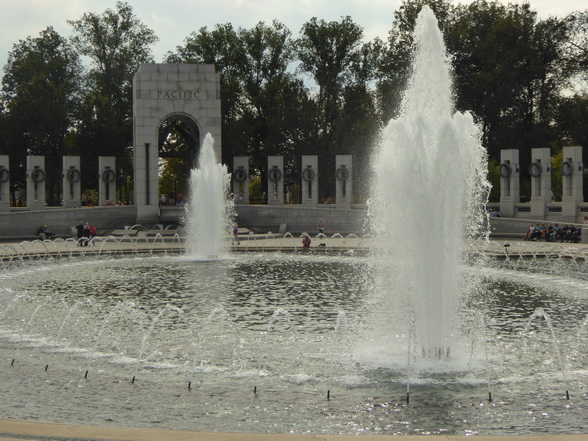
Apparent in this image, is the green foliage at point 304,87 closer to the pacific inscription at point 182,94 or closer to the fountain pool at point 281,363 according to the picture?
the pacific inscription at point 182,94

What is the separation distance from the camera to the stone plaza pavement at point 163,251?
6.84m

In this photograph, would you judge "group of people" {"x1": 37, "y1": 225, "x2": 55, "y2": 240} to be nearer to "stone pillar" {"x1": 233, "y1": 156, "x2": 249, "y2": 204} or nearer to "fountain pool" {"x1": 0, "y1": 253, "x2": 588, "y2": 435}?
"stone pillar" {"x1": 233, "y1": 156, "x2": 249, "y2": 204}

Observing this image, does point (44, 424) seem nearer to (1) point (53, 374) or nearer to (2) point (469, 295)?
(1) point (53, 374)

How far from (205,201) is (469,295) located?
48.4 ft

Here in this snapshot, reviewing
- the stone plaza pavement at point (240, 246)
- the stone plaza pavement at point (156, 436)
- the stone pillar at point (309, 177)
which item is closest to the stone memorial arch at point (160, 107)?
the stone pillar at point (309, 177)

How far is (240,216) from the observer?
41.4 m

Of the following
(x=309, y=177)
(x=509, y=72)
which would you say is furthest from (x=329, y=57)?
(x=309, y=177)

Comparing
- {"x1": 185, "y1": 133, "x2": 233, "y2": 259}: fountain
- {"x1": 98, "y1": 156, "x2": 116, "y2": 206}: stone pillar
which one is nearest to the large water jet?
{"x1": 185, "y1": 133, "x2": 233, "y2": 259}: fountain

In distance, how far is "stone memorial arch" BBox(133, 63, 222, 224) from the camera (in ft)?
135

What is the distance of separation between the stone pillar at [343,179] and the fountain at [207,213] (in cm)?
1099

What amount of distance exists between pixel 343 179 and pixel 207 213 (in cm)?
1352

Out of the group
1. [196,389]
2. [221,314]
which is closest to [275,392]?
[196,389]

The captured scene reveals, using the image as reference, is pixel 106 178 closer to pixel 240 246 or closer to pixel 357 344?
pixel 240 246

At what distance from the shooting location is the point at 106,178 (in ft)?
141
